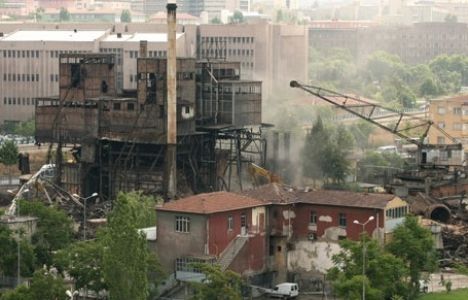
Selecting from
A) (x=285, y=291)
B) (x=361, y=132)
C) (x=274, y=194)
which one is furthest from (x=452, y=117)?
(x=285, y=291)

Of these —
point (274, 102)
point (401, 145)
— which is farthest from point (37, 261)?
point (274, 102)

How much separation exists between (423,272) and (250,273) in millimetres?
6196

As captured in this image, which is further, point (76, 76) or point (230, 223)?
point (76, 76)

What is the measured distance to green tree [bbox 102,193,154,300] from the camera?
48.7 m

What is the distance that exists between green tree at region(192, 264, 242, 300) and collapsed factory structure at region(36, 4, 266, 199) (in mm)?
25166

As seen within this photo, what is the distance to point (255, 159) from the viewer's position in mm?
87188

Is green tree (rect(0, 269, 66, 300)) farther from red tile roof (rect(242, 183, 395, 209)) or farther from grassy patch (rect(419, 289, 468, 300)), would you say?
grassy patch (rect(419, 289, 468, 300))

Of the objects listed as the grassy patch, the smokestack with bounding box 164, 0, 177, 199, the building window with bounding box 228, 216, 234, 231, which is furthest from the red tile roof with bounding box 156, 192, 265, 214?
the smokestack with bounding box 164, 0, 177, 199

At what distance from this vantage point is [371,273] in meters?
50.9

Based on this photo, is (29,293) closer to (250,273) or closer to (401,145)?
(250,273)

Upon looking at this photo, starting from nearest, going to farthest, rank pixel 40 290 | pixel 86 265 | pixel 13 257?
pixel 40 290
pixel 86 265
pixel 13 257

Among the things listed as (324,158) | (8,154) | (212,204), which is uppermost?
(212,204)

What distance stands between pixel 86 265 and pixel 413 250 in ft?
36.8

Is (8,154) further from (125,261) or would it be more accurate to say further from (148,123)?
(125,261)
